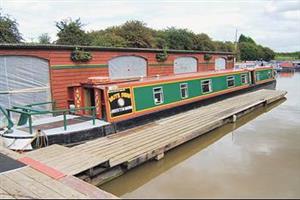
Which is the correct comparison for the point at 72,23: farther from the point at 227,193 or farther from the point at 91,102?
the point at 227,193

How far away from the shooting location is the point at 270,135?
9188mm

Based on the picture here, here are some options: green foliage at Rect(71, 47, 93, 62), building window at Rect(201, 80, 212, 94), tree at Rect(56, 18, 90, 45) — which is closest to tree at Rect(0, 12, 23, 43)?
tree at Rect(56, 18, 90, 45)

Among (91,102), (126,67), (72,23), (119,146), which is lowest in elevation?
(119,146)

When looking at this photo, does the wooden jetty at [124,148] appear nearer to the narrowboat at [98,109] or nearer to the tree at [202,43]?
the narrowboat at [98,109]

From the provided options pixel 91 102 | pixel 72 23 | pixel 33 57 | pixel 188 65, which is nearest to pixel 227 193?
pixel 91 102

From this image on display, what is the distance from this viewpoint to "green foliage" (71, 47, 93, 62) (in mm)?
9789

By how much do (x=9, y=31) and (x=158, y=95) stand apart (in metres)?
9.09

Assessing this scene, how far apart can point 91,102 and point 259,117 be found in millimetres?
6689

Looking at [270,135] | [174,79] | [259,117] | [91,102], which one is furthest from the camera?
[259,117]

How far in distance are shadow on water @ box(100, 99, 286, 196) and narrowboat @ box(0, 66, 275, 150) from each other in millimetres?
1465

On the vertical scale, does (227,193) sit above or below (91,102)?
below

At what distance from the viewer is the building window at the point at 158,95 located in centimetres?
907

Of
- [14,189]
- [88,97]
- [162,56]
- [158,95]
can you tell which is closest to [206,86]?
[162,56]

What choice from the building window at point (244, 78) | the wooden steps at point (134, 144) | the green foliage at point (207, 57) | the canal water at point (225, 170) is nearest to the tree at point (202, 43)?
the green foliage at point (207, 57)
